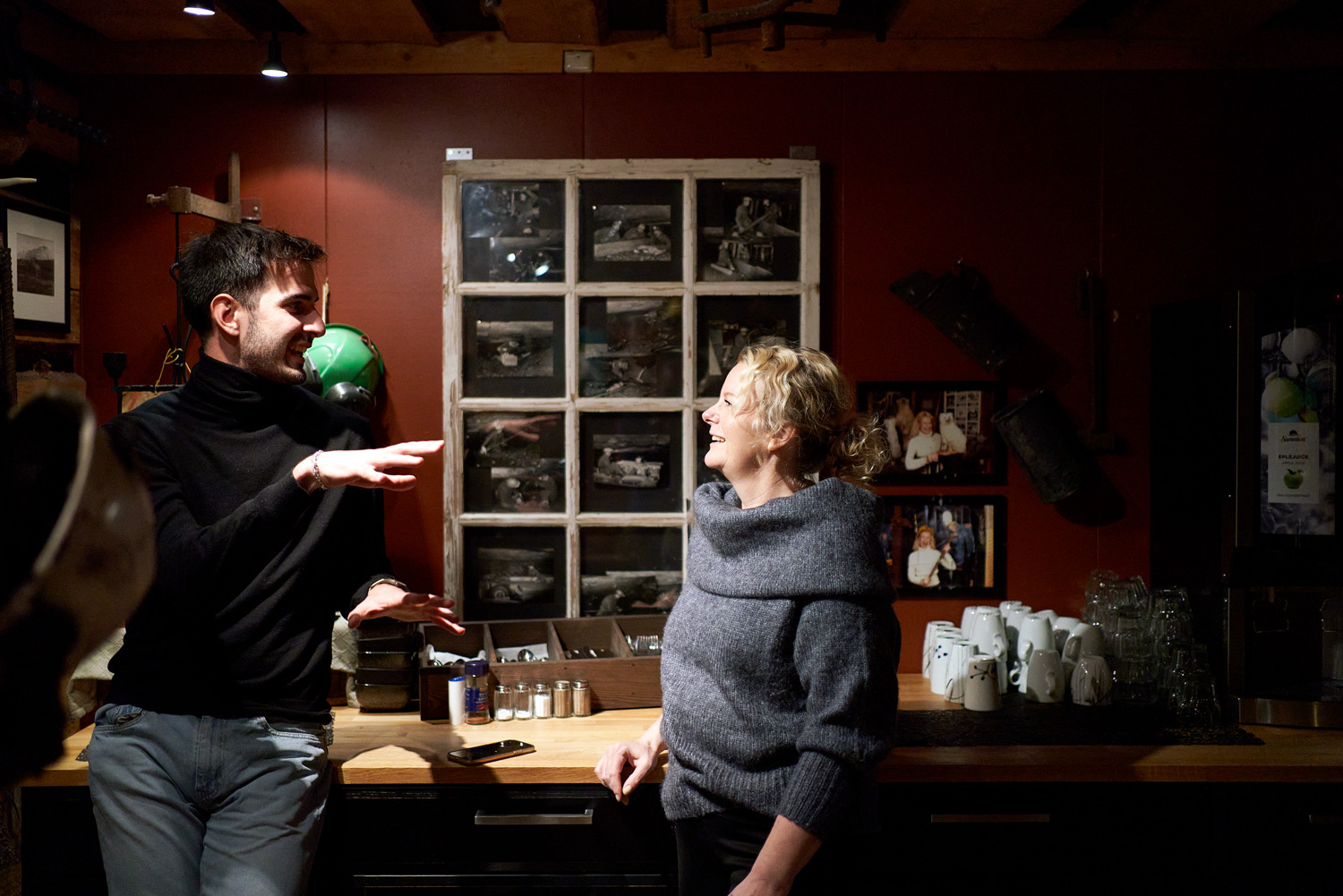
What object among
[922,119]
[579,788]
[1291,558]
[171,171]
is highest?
[922,119]

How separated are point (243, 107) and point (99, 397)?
1.08 meters

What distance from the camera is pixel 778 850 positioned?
58.7 inches

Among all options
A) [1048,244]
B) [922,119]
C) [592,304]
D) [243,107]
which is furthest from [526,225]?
[1048,244]

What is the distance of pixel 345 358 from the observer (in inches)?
108

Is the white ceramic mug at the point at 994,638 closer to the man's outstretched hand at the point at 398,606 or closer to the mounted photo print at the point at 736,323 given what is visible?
the mounted photo print at the point at 736,323

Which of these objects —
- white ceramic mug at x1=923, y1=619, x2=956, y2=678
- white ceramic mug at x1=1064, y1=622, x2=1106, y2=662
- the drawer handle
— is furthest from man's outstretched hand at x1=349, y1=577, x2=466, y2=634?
white ceramic mug at x1=1064, y1=622, x2=1106, y2=662

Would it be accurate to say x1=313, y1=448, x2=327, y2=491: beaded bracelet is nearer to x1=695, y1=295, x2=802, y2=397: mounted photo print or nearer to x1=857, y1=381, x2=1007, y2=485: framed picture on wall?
x1=695, y1=295, x2=802, y2=397: mounted photo print

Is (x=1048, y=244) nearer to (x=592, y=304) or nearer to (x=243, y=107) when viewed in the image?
(x=592, y=304)

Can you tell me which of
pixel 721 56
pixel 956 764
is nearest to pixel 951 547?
pixel 956 764

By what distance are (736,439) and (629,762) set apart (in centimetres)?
80

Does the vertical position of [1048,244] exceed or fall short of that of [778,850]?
it exceeds it

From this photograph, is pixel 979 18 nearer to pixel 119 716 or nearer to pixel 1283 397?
pixel 1283 397

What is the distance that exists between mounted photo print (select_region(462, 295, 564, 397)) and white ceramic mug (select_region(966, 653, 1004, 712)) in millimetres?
1564

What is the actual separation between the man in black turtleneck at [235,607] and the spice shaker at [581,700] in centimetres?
71
